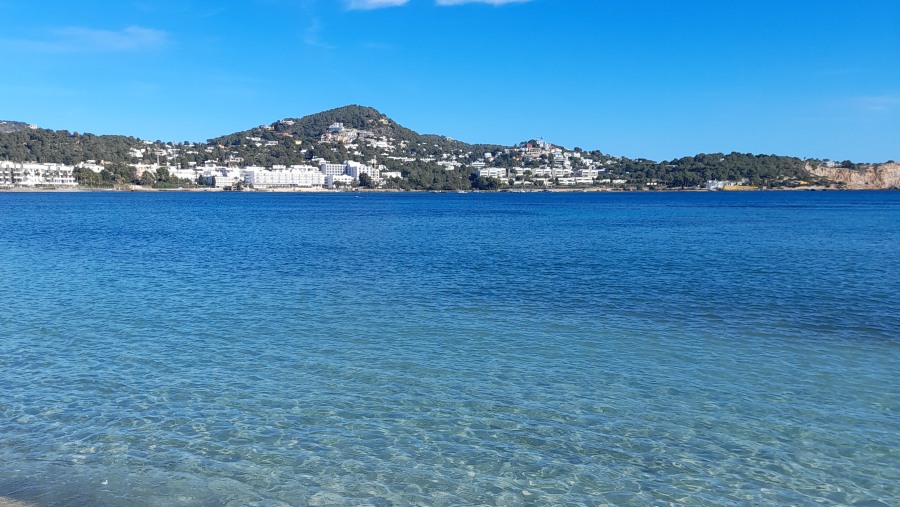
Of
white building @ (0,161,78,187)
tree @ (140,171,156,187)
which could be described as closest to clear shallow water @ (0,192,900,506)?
white building @ (0,161,78,187)

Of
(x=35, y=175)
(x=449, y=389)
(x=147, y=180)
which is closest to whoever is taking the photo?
(x=449, y=389)

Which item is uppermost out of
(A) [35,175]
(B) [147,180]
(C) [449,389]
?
(A) [35,175]

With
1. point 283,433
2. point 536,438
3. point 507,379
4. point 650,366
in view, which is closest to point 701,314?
point 650,366

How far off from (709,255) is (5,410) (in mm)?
28996

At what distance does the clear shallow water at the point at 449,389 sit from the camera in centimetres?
778

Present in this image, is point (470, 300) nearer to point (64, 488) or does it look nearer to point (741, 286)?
point (741, 286)

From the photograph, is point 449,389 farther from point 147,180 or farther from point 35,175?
point 147,180

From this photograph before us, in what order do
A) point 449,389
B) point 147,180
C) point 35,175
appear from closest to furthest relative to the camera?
point 449,389, point 35,175, point 147,180

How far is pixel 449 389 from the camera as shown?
11023 millimetres

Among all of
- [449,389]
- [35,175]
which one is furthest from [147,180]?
[449,389]

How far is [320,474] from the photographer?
313 inches

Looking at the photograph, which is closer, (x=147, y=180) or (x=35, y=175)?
(x=35, y=175)

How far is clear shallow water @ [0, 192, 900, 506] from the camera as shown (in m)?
7.78

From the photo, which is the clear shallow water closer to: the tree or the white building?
the white building
